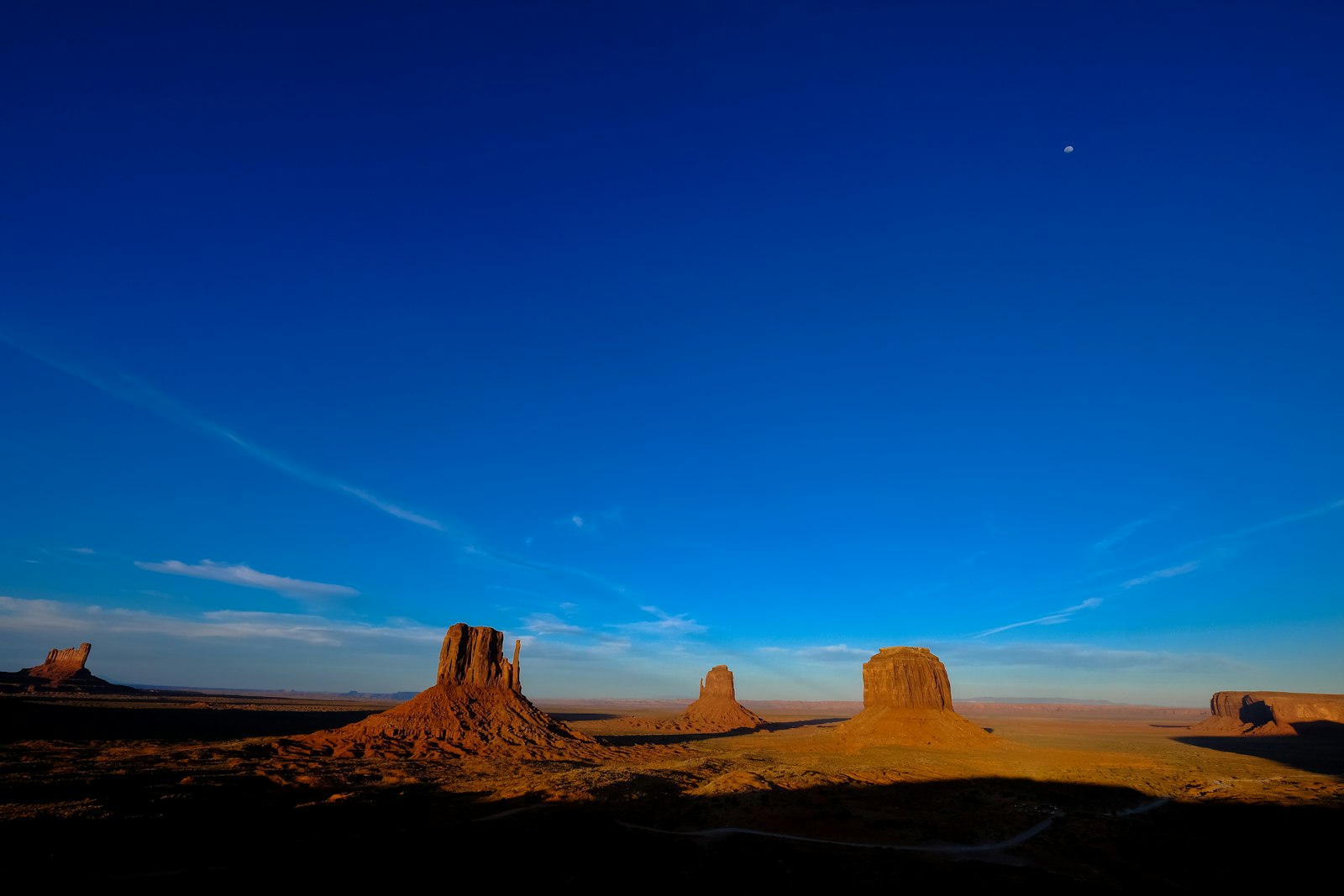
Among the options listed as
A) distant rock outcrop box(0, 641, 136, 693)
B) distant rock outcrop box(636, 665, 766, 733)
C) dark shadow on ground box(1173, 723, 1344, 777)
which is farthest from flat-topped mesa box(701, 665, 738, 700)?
distant rock outcrop box(0, 641, 136, 693)

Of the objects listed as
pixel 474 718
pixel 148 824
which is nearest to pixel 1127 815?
pixel 148 824

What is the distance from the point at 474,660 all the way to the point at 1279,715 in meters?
158

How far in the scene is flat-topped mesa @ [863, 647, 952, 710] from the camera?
79.6 metres

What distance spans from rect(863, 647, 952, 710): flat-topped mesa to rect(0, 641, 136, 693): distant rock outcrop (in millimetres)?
176808

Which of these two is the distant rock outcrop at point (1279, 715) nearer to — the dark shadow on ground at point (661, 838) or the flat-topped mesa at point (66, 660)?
the dark shadow on ground at point (661, 838)

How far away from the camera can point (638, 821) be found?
96.0ft

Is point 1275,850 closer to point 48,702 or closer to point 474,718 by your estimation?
point 474,718

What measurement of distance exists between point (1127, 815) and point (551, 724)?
182ft

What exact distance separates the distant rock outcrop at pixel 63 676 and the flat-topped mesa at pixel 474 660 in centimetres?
13306

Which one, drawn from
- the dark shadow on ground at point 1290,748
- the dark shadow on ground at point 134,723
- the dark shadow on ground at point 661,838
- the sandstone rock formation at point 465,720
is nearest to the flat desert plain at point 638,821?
the dark shadow on ground at point 661,838

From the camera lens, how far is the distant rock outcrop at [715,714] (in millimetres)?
123106

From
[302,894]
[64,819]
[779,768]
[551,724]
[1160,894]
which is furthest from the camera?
[551,724]

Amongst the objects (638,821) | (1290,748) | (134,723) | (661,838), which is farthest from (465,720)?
(1290,748)

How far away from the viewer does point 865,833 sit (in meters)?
28.0
